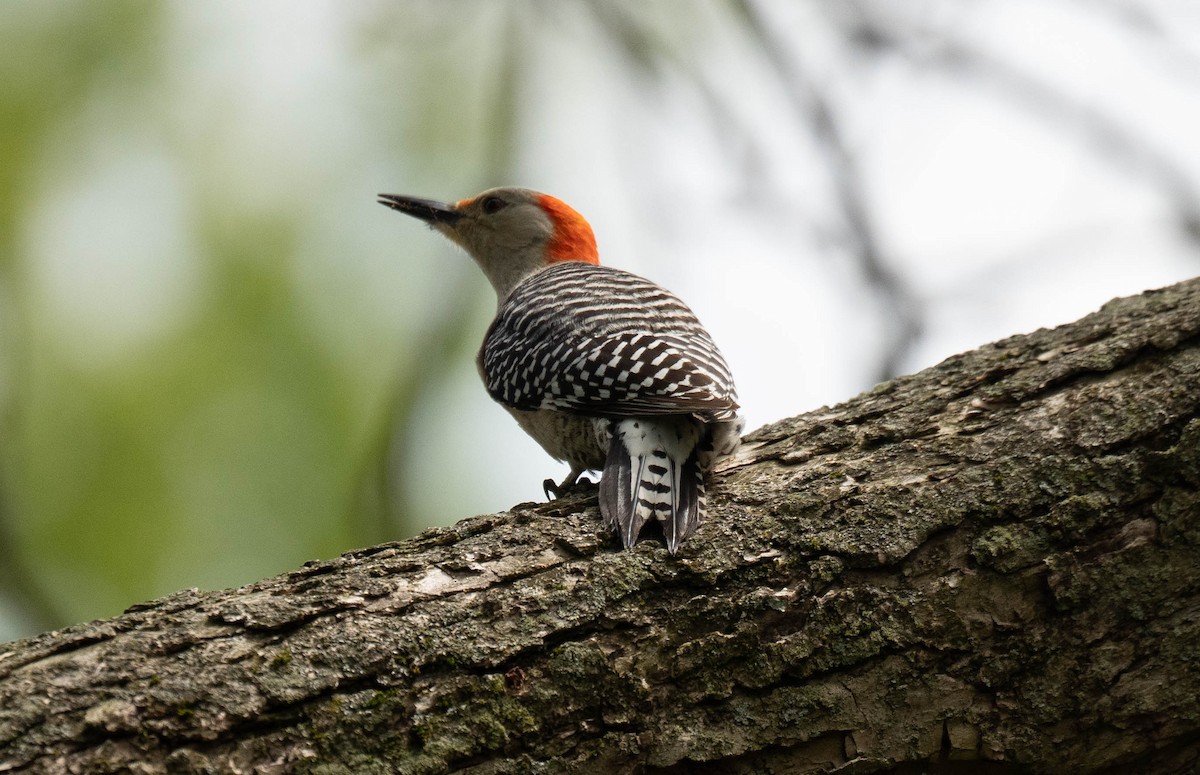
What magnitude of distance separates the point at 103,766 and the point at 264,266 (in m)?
5.38

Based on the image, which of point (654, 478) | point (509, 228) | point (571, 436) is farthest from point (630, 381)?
point (509, 228)

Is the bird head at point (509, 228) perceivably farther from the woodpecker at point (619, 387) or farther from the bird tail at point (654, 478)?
the bird tail at point (654, 478)

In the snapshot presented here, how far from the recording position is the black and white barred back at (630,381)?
3.24 m

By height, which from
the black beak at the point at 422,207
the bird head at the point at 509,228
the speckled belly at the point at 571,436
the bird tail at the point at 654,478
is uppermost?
the black beak at the point at 422,207

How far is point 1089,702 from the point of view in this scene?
267 centimetres

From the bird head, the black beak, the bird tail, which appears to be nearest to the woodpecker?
the bird tail

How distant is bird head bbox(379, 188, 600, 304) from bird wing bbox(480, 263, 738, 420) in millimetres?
1490

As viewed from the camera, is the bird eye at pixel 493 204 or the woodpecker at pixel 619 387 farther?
the bird eye at pixel 493 204

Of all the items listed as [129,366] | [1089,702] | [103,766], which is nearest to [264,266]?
[129,366]

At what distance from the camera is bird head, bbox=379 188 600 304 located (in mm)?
7070

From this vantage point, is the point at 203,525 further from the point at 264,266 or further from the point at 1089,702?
the point at 1089,702

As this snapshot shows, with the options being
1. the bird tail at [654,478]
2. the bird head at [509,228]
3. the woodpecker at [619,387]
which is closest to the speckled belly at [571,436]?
the woodpecker at [619,387]

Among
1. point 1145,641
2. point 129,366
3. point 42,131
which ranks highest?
point 42,131

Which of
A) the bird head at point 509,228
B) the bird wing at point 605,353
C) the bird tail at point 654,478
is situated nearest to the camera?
the bird tail at point 654,478
